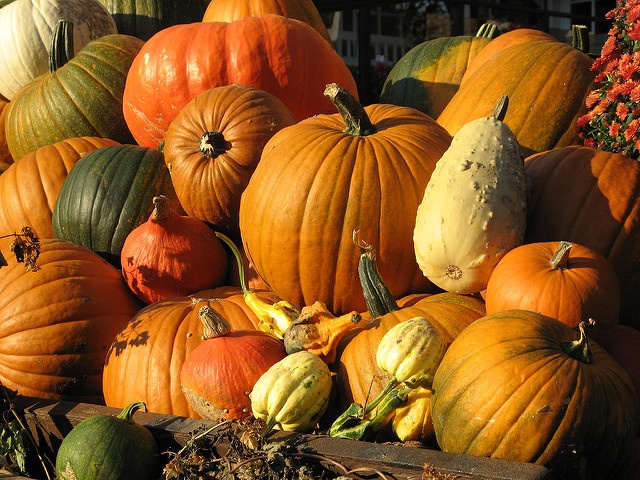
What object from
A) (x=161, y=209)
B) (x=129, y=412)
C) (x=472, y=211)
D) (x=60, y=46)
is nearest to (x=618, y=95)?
(x=472, y=211)

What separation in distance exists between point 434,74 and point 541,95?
157 centimetres

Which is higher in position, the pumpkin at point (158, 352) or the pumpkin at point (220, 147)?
the pumpkin at point (220, 147)

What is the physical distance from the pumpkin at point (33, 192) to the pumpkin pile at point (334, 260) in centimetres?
1

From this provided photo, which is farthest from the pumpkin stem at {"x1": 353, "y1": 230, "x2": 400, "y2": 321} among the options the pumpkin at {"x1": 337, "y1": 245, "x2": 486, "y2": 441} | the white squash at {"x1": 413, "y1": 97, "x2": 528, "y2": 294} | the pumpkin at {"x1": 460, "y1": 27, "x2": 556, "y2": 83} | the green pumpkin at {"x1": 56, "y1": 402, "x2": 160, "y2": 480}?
the pumpkin at {"x1": 460, "y1": 27, "x2": 556, "y2": 83}

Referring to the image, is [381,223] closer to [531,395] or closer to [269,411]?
[269,411]

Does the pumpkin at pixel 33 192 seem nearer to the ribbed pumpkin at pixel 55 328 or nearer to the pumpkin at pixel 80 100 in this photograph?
the pumpkin at pixel 80 100

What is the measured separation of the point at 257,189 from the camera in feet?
9.79

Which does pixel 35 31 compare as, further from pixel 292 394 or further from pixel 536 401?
pixel 536 401

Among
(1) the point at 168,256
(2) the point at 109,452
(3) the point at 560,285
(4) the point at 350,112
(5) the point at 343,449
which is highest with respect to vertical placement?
(4) the point at 350,112

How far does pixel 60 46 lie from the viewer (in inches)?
190

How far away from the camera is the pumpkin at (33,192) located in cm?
404

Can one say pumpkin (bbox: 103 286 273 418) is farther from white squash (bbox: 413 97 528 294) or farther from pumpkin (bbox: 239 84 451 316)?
white squash (bbox: 413 97 528 294)

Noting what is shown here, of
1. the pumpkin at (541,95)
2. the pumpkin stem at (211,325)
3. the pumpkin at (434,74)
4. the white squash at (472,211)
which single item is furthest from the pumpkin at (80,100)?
the white squash at (472,211)

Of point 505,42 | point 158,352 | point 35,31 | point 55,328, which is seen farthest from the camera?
point 35,31
